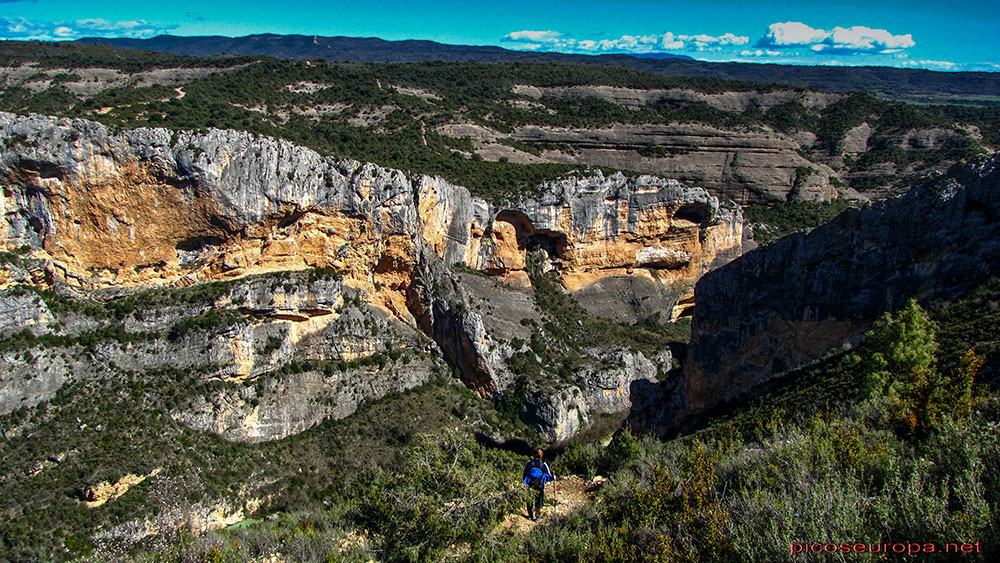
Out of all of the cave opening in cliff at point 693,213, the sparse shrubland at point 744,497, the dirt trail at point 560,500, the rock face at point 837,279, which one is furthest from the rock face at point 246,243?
the dirt trail at point 560,500

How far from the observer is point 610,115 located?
2891 inches

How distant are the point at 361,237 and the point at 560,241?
663 inches

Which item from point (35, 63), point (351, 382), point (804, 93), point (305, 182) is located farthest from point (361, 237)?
point (804, 93)

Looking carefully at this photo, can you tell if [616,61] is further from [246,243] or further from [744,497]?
[744,497]

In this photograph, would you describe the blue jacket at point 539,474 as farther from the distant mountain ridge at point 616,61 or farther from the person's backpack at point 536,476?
the distant mountain ridge at point 616,61

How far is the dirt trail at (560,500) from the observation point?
1172 centimetres

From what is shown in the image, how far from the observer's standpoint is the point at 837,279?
21.8m

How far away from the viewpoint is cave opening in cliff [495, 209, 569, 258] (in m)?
41.2

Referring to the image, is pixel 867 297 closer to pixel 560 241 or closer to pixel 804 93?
pixel 560 241

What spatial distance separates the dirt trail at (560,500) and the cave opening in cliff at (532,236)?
27.5m

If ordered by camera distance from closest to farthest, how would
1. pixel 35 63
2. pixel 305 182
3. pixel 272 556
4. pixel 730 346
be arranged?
pixel 272 556 < pixel 730 346 < pixel 305 182 < pixel 35 63

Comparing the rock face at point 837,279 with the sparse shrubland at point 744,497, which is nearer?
the sparse shrubland at point 744,497

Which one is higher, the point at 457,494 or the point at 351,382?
the point at 457,494

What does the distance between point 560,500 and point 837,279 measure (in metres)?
13.9
